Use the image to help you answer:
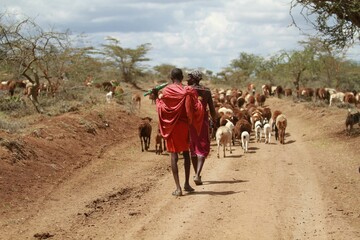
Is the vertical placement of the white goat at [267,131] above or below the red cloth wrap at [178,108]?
below

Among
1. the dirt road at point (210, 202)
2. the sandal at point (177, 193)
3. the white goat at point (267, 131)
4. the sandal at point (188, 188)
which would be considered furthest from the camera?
the white goat at point (267, 131)

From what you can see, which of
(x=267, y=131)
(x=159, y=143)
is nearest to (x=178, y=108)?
(x=159, y=143)

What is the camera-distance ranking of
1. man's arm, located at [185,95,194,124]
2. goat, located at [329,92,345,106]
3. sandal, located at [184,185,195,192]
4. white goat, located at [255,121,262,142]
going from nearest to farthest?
man's arm, located at [185,95,194,124], sandal, located at [184,185,195,192], white goat, located at [255,121,262,142], goat, located at [329,92,345,106]

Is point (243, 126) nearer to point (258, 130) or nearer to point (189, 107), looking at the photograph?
point (258, 130)

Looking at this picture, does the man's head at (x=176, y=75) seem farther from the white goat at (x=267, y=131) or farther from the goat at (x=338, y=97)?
the goat at (x=338, y=97)

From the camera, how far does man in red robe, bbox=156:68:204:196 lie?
8188 mm

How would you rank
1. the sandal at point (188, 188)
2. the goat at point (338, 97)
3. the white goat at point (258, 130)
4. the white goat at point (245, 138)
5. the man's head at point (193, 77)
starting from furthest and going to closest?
the goat at point (338, 97)
the white goat at point (258, 130)
the white goat at point (245, 138)
the man's head at point (193, 77)
the sandal at point (188, 188)

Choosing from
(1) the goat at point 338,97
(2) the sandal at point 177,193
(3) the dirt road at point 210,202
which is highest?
(1) the goat at point 338,97

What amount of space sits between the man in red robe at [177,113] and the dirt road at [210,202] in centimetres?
85

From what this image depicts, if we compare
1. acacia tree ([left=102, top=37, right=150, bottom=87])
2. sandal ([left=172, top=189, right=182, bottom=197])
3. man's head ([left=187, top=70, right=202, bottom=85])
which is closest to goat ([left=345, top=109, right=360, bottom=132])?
man's head ([left=187, top=70, right=202, bottom=85])

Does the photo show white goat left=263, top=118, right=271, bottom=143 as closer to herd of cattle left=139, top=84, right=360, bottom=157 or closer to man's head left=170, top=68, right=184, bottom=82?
herd of cattle left=139, top=84, right=360, bottom=157

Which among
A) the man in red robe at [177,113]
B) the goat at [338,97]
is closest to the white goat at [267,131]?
the man in red robe at [177,113]

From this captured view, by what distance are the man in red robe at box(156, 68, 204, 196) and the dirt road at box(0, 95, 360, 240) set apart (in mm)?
851

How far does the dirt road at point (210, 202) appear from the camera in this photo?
6672 mm
